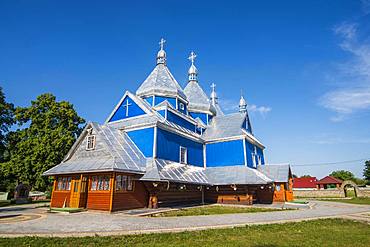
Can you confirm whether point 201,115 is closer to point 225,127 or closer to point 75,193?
point 225,127

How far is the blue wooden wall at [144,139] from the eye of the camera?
17734 mm

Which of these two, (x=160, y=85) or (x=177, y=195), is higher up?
(x=160, y=85)

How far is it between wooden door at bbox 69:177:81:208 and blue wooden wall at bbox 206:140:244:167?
40.4 ft

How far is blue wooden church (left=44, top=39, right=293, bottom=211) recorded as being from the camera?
49.6 feet

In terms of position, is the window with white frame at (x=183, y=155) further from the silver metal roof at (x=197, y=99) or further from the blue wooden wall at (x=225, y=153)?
the silver metal roof at (x=197, y=99)

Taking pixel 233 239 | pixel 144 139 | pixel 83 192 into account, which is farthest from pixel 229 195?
pixel 233 239

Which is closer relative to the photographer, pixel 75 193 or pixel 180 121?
pixel 75 193

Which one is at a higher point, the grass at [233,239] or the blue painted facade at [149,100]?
the blue painted facade at [149,100]

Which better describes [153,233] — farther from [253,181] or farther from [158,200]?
[253,181]

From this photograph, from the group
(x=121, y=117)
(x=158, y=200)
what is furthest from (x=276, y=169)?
(x=121, y=117)

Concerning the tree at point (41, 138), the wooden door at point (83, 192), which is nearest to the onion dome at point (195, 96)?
the tree at point (41, 138)

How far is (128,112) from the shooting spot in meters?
20.5

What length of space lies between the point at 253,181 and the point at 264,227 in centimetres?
1024

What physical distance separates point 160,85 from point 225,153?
28.8ft
